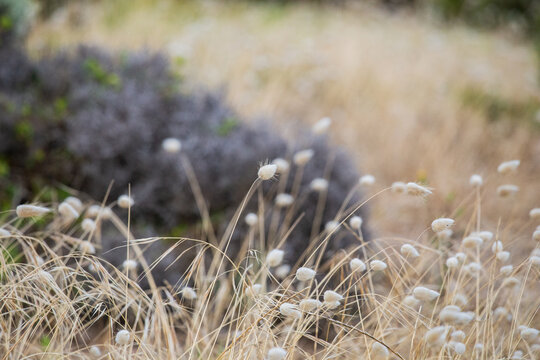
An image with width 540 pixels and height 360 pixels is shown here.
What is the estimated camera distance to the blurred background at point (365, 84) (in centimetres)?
397

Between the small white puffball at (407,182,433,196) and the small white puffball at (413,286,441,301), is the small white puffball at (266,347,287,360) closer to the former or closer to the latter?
the small white puffball at (413,286,441,301)

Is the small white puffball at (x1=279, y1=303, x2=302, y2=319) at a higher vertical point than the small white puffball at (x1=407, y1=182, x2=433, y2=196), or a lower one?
lower

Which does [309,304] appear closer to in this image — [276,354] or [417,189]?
[276,354]

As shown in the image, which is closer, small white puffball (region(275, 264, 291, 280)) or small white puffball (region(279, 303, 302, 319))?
small white puffball (region(279, 303, 302, 319))

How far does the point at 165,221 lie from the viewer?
2.79 metres

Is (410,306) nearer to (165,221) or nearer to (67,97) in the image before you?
(165,221)

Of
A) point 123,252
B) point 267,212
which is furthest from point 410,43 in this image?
point 123,252

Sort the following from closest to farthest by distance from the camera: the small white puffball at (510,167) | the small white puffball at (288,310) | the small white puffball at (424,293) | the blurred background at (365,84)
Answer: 1. the small white puffball at (424,293)
2. the small white puffball at (288,310)
3. the small white puffball at (510,167)
4. the blurred background at (365,84)

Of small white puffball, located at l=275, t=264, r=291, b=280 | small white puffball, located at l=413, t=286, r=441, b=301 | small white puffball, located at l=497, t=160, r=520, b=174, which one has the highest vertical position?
small white puffball, located at l=497, t=160, r=520, b=174

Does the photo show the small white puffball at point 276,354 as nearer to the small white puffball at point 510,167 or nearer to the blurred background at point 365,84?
the small white puffball at point 510,167

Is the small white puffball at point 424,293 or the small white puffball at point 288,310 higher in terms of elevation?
the small white puffball at point 424,293

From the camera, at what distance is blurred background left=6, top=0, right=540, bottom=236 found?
3969 millimetres

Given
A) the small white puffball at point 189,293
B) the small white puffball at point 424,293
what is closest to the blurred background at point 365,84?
the small white puffball at point 424,293

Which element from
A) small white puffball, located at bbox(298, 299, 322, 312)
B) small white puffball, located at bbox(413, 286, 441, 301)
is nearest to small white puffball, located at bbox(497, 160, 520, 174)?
small white puffball, located at bbox(413, 286, 441, 301)
